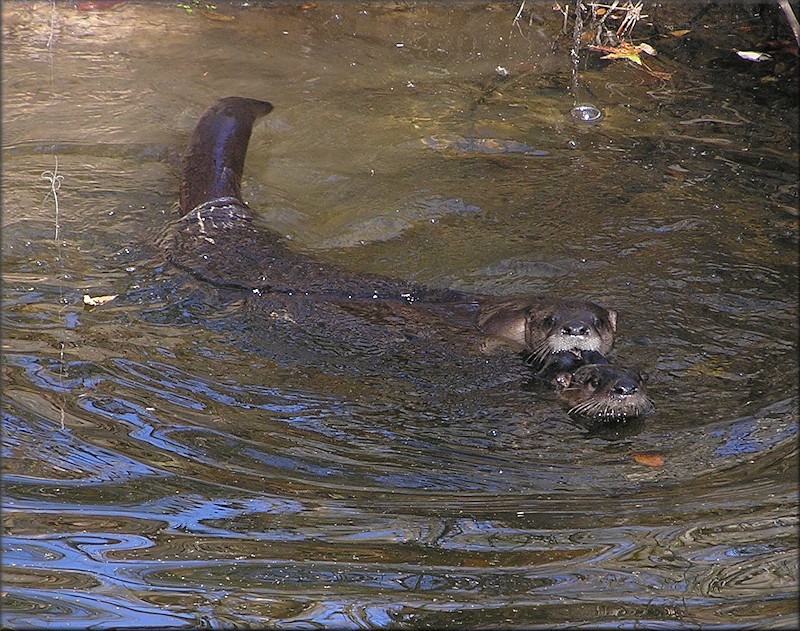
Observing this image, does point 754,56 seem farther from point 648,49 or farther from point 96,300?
point 96,300

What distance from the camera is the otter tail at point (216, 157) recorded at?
4980 mm

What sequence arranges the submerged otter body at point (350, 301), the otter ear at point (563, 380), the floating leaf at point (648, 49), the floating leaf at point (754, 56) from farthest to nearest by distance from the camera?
the floating leaf at point (648, 49) < the floating leaf at point (754, 56) < the submerged otter body at point (350, 301) < the otter ear at point (563, 380)

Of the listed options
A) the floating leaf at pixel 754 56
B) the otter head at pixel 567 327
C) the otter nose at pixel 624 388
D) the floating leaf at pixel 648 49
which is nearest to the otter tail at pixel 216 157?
the otter head at pixel 567 327

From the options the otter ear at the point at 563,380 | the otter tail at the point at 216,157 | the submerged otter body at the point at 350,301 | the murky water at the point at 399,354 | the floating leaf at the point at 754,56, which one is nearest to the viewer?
the murky water at the point at 399,354

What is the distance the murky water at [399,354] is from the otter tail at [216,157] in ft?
0.69

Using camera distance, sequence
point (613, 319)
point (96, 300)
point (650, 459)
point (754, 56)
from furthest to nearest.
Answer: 1. point (754, 56)
2. point (96, 300)
3. point (613, 319)
4. point (650, 459)

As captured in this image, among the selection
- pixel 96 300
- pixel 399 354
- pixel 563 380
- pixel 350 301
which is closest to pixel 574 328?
pixel 563 380

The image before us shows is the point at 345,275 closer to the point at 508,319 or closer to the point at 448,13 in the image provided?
the point at 508,319

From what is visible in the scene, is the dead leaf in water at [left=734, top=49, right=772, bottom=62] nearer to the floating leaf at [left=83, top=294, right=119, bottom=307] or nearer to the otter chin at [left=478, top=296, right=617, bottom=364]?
the otter chin at [left=478, top=296, right=617, bottom=364]

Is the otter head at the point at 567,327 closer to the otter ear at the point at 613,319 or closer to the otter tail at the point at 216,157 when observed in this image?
the otter ear at the point at 613,319

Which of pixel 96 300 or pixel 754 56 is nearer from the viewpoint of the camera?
pixel 96 300

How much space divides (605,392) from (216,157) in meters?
2.30

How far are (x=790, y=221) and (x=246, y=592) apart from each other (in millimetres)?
3393

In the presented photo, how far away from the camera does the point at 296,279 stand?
4488 mm
